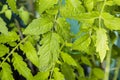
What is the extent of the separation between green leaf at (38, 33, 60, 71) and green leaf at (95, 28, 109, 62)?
11cm

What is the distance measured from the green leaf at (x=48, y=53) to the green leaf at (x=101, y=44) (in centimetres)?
11

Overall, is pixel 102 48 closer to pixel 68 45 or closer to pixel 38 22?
pixel 38 22

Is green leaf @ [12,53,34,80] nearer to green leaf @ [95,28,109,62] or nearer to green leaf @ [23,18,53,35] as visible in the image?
green leaf @ [23,18,53,35]

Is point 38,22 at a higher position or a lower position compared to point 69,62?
higher

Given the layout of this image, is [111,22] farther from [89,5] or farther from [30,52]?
[30,52]

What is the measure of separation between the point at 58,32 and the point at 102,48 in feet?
0.46

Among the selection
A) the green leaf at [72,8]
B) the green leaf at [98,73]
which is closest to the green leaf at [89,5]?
the green leaf at [72,8]

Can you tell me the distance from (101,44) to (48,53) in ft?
0.43

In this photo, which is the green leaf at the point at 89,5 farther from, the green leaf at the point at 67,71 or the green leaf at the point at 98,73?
the green leaf at the point at 98,73

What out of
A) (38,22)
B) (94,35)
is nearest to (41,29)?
(38,22)

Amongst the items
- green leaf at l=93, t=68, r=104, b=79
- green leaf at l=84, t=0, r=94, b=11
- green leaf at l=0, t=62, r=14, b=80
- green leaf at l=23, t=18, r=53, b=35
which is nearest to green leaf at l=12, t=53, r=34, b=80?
green leaf at l=0, t=62, r=14, b=80

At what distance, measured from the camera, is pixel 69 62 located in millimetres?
856

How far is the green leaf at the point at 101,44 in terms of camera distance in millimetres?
611

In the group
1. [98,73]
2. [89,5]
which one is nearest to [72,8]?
[89,5]
